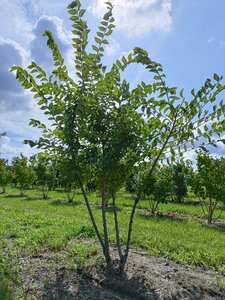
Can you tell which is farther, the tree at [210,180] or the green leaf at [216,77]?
the tree at [210,180]

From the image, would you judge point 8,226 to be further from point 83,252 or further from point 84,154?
point 84,154

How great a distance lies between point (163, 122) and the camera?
4.35m

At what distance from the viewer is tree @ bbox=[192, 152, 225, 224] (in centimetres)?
1397

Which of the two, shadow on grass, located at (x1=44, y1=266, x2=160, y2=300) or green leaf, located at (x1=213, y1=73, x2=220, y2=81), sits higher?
green leaf, located at (x1=213, y1=73, x2=220, y2=81)

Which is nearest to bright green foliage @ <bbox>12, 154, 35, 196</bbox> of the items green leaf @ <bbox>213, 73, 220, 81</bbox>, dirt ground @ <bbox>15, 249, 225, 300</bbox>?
dirt ground @ <bbox>15, 249, 225, 300</bbox>

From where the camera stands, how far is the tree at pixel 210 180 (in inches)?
550

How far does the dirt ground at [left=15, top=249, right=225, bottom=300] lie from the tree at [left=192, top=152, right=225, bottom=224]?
9285 millimetres

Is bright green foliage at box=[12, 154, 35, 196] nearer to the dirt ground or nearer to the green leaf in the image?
the dirt ground

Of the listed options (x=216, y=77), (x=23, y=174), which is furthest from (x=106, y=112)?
(x=23, y=174)

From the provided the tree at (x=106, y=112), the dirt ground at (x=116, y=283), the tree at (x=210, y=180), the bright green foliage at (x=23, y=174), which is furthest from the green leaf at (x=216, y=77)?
the bright green foliage at (x=23, y=174)

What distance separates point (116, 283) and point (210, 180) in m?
10.9

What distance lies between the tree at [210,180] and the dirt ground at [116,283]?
9285 millimetres

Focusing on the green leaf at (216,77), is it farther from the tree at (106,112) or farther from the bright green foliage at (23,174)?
the bright green foliage at (23,174)

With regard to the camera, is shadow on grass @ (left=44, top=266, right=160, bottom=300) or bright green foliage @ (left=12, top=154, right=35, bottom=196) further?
bright green foliage @ (left=12, top=154, right=35, bottom=196)
